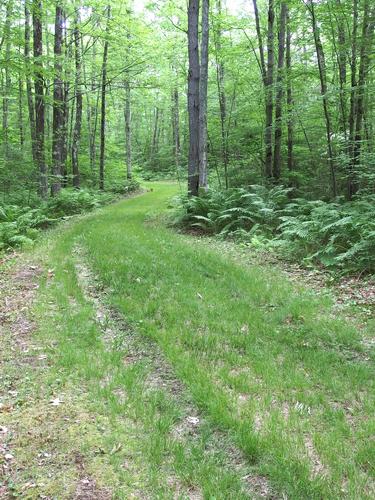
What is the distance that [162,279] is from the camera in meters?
7.62

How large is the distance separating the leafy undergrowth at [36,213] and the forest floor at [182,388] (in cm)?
390

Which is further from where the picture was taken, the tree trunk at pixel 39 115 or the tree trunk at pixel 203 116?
the tree trunk at pixel 39 115

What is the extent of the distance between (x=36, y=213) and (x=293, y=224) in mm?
8918

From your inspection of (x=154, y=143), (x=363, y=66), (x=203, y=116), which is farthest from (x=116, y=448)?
(x=154, y=143)

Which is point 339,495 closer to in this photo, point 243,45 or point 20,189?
point 20,189

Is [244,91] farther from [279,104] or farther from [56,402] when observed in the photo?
[56,402]

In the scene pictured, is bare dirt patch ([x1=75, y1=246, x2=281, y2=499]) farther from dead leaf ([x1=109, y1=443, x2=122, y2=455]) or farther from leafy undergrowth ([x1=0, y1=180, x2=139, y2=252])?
leafy undergrowth ([x1=0, y1=180, x2=139, y2=252])

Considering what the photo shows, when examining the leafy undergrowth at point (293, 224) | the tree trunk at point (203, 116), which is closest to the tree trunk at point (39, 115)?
the tree trunk at point (203, 116)

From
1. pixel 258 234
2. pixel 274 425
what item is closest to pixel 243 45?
pixel 258 234

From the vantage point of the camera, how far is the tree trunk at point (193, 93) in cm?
1423

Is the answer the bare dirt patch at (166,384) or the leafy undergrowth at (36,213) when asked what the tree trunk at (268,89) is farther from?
the bare dirt patch at (166,384)

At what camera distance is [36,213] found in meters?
14.9

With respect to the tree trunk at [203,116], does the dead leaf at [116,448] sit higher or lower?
lower

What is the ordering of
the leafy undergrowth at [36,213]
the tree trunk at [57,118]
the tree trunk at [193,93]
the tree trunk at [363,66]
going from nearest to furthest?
the tree trunk at [363,66], the leafy undergrowth at [36,213], the tree trunk at [193,93], the tree trunk at [57,118]
